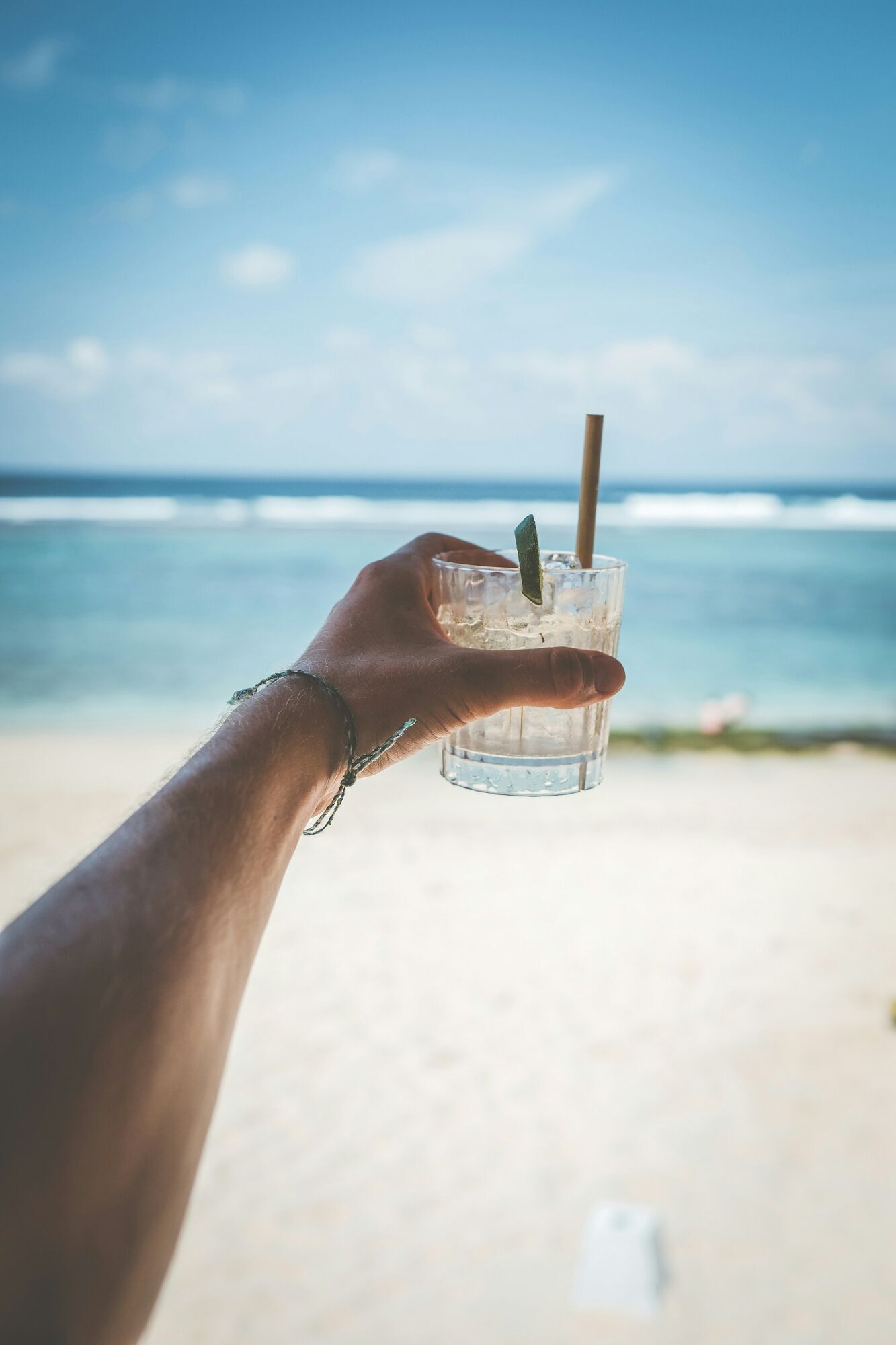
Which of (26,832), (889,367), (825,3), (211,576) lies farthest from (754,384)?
(26,832)

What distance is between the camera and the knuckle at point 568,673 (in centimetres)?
123

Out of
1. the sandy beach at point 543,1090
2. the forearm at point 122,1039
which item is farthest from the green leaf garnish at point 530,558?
the sandy beach at point 543,1090

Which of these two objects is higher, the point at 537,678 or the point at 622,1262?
the point at 537,678

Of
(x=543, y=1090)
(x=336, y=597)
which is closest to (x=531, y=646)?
(x=543, y=1090)

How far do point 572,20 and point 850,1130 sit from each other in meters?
16.7

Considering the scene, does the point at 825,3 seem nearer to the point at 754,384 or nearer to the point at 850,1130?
the point at 754,384

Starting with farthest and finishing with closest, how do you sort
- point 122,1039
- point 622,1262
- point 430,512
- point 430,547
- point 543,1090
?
point 430,512 → point 543,1090 → point 622,1262 → point 430,547 → point 122,1039

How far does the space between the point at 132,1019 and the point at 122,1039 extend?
20 mm

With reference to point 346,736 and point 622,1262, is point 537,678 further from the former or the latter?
point 622,1262

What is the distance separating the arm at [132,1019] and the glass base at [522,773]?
1.01ft

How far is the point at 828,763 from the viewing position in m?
9.25

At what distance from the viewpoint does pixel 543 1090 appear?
4125mm

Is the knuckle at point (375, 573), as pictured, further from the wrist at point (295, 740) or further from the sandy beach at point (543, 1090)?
the sandy beach at point (543, 1090)

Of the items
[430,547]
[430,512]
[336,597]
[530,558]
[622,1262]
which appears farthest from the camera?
[430,512]
